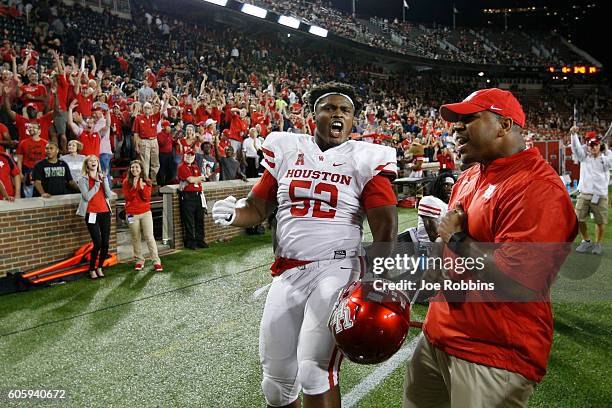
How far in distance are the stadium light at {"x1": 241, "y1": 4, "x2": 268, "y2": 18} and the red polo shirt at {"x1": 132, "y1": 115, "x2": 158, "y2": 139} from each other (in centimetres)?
1630

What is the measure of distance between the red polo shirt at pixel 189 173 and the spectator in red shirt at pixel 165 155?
5.08ft

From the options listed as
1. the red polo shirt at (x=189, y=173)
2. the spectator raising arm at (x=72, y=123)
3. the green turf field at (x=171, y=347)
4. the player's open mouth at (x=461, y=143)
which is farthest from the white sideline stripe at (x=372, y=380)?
the spectator raising arm at (x=72, y=123)

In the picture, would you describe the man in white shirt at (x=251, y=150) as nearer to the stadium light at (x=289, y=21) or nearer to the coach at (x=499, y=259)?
the coach at (x=499, y=259)

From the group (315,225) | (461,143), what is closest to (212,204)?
(315,225)

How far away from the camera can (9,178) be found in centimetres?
784

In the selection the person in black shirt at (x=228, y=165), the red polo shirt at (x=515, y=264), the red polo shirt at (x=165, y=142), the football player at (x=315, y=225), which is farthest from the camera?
the person in black shirt at (x=228, y=165)

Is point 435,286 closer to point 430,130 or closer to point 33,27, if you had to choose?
point 33,27

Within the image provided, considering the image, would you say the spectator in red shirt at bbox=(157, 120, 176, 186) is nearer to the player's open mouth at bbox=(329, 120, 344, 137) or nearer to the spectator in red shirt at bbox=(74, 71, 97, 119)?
the spectator in red shirt at bbox=(74, 71, 97, 119)

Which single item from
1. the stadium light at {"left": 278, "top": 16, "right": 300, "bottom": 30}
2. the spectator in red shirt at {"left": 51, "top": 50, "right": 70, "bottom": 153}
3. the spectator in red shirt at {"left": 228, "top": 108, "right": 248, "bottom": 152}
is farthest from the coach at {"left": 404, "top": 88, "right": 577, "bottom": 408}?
the stadium light at {"left": 278, "top": 16, "right": 300, "bottom": 30}

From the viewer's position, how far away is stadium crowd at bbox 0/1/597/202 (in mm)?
9672

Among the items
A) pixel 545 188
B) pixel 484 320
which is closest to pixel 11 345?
pixel 484 320

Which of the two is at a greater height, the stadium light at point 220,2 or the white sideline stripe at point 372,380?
the stadium light at point 220,2

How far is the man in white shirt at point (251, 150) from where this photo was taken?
12633 mm

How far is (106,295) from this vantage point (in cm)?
688
